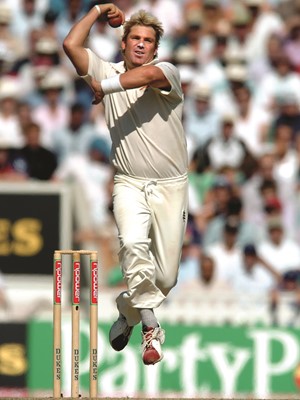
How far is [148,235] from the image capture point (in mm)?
7570

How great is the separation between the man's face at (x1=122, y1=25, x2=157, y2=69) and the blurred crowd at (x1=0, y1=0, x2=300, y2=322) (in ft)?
14.1

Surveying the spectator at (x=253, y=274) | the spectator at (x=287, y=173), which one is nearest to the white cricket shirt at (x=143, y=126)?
the spectator at (x=253, y=274)

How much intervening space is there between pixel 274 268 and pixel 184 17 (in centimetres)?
381

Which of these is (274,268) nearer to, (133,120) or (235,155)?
(235,155)

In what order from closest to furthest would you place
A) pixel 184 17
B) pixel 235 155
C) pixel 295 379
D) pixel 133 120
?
pixel 133 120, pixel 295 379, pixel 235 155, pixel 184 17

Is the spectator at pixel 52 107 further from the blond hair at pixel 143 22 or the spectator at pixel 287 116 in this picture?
the blond hair at pixel 143 22

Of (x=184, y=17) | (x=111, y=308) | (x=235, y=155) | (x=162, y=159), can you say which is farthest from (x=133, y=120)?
(x=184, y=17)

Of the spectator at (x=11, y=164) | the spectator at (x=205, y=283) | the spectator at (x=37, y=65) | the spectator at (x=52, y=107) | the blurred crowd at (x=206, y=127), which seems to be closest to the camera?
the spectator at (x=205, y=283)

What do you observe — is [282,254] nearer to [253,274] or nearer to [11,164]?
[253,274]

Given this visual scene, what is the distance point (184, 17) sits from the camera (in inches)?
578

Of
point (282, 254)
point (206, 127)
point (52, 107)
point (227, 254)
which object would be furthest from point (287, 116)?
point (52, 107)

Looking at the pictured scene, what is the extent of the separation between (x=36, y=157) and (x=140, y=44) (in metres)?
4.98

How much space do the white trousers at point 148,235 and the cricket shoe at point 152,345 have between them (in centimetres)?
17

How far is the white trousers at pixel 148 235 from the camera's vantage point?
7.38 meters
